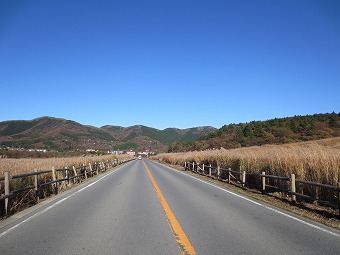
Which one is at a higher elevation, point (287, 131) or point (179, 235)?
point (287, 131)

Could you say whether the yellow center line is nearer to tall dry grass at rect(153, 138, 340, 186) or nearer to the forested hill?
tall dry grass at rect(153, 138, 340, 186)

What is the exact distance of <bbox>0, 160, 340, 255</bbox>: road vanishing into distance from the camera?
5598 mm

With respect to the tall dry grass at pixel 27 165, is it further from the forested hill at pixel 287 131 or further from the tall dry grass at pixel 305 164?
the forested hill at pixel 287 131

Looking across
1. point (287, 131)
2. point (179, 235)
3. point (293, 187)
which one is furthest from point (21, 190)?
point (287, 131)

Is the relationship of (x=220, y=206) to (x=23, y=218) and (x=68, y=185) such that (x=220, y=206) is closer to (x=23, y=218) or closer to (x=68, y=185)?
(x=23, y=218)

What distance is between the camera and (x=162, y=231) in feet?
22.5

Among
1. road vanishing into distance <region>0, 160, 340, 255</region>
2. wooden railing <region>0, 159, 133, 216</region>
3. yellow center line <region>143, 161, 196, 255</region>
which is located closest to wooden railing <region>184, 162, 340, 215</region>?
road vanishing into distance <region>0, 160, 340, 255</region>

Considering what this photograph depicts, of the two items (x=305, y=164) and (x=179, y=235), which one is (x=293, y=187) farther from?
(x=179, y=235)

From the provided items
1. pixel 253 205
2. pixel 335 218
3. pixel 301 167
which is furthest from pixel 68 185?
pixel 335 218

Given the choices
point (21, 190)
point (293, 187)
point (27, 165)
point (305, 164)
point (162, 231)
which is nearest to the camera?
point (162, 231)

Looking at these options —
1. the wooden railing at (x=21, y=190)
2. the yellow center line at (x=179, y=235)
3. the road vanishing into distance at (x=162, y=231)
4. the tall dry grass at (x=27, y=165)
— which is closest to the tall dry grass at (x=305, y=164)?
the road vanishing into distance at (x=162, y=231)

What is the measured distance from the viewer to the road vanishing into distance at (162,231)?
18.4 feet

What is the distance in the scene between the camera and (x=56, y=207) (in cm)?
1016

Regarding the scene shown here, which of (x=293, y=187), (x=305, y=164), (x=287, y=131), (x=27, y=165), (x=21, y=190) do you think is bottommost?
(x=293, y=187)
